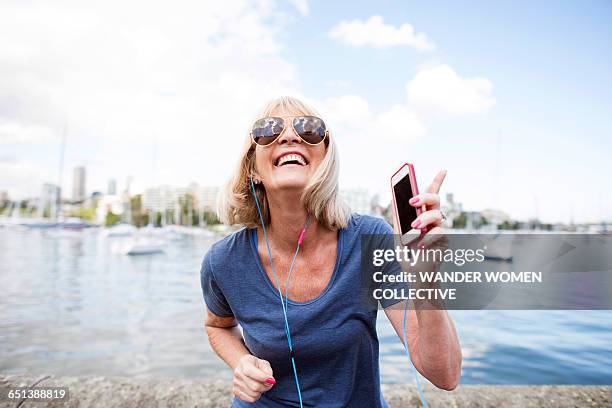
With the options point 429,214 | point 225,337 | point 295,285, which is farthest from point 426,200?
point 225,337

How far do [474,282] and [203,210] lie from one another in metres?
76.6

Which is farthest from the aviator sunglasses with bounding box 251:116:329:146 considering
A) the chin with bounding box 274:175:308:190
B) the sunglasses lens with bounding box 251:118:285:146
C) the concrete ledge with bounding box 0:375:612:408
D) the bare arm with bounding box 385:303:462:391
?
the concrete ledge with bounding box 0:375:612:408

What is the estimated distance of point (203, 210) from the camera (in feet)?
249

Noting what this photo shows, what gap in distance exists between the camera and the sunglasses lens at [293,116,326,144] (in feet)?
5.31

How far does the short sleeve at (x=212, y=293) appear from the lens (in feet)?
5.63

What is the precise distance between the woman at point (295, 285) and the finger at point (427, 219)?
362 mm

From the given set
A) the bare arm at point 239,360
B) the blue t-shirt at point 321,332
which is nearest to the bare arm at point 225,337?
Answer: the bare arm at point 239,360

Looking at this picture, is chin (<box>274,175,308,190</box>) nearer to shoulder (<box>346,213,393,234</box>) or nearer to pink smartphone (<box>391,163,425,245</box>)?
shoulder (<box>346,213,393,234</box>)

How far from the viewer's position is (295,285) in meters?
1.65

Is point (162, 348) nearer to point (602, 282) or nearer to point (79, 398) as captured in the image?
point (79, 398)

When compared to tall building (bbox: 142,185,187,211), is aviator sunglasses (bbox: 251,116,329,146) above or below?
below

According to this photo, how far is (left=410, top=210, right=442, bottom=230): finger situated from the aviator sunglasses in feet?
2.11

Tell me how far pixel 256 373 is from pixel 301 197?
631 mm

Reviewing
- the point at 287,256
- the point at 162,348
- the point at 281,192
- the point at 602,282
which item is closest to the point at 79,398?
the point at 287,256
